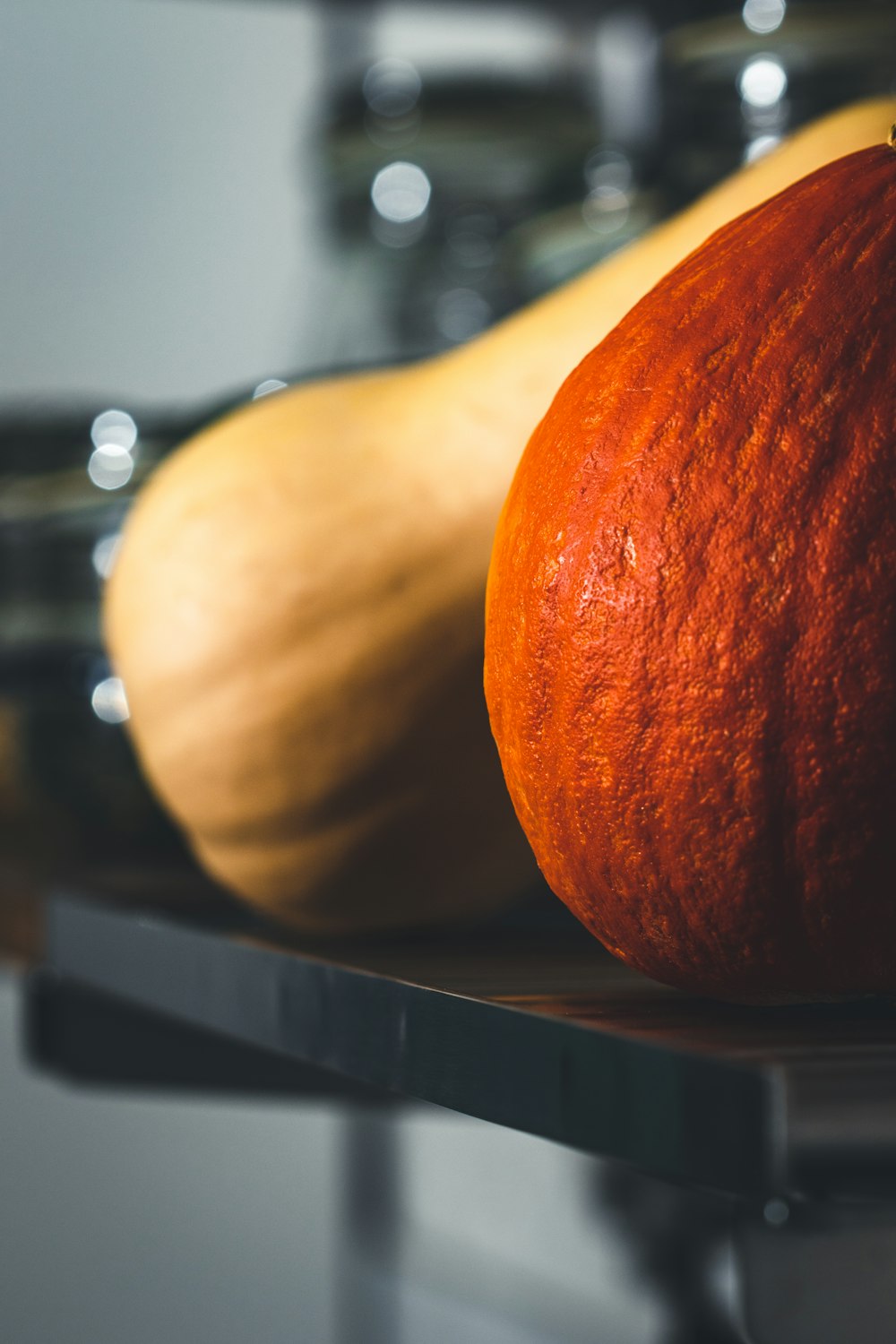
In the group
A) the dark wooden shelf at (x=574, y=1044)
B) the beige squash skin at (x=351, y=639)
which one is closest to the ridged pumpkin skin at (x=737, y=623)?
the dark wooden shelf at (x=574, y=1044)

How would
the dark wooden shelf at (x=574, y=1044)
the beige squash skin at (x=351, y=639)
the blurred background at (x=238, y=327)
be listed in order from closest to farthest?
the dark wooden shelf at (x=574, y=1044) < the beige squash skin at (x=351, y=639) < the blurred background at (x=238, y=327)

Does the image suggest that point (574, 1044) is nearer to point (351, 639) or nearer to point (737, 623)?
point (737, 623)

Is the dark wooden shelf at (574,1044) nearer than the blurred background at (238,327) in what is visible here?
Yes

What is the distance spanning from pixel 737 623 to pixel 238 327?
3.98 feet

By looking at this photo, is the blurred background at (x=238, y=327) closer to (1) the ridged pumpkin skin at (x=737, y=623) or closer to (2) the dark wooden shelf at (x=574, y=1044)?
(2) the dark wooden shelf at (x=574, y=1044)

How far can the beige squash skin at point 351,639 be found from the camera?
0.37m

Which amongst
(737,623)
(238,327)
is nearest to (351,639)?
(737,623)

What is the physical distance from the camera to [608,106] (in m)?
1.19

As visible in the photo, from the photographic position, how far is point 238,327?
4.49ft

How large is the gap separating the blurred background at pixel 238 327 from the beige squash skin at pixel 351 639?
26 centimetres

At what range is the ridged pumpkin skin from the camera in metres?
0.20

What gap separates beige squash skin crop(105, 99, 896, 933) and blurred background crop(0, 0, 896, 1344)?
26 centimetres

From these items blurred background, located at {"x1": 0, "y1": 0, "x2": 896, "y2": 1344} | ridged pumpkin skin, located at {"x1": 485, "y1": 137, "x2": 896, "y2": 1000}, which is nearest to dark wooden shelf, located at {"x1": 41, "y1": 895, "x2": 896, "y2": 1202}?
ridged pumpkin skin, located at {"x1": 485, "y1": 137, "x2": 896, "y2": 1000}

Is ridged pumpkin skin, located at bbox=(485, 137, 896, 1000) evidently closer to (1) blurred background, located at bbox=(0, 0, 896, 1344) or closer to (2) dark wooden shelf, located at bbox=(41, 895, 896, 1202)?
(2) dark wooden shelf, located at bbox=(41, 895, 896, 1202)
